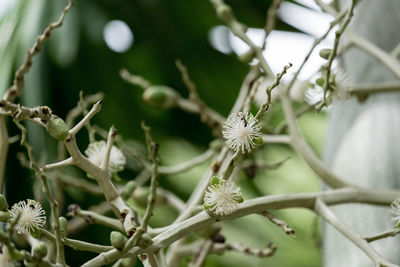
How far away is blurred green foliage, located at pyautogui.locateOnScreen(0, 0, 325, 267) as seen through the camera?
122cm

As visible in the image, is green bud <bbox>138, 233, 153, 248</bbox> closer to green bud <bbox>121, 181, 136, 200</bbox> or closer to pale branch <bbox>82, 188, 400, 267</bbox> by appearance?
pale branch <bbox>82, 188, 400, 267</bbox>

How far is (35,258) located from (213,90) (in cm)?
112

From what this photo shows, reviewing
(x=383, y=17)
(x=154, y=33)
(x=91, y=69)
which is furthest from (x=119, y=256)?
(x=154, y=33)

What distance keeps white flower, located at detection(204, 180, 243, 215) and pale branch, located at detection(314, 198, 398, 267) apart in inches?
4.7

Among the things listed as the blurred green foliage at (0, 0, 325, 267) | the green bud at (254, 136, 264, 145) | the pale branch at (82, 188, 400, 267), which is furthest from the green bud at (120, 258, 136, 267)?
the blurred green foliage at (0, 0, 325, 267)

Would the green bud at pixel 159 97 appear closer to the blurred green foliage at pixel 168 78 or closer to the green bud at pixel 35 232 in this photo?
the blurred green foliage at pixel 168 78

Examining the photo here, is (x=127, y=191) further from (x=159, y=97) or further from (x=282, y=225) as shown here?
(x=159, y=97)

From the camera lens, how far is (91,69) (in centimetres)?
131

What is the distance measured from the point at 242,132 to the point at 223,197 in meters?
0.05

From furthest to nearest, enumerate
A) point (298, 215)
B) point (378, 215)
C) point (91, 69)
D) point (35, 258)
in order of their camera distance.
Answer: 1. point (298, 215)
2. point (91, 69)
3. point (378, 215)
4. point (35, 258)

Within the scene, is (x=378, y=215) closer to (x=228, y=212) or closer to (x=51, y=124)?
(x=228, y=212)

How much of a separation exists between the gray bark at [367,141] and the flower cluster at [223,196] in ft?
1.02

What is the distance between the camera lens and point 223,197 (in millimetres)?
458

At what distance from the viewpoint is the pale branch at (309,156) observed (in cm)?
62
